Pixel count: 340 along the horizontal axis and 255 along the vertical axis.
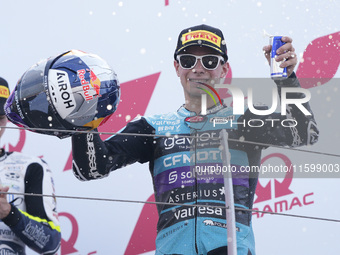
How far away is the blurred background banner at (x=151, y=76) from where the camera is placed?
2734 mm

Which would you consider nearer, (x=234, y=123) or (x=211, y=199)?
(x=211, y=199)

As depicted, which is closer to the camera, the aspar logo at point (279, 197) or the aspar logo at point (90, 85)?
the aspar logo at point (90, 85)

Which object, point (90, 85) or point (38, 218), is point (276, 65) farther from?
point (38, 218)

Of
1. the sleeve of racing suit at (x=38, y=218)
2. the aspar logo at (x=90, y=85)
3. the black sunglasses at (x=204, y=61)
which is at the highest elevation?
the black sunglasses at (x=204, y=61)

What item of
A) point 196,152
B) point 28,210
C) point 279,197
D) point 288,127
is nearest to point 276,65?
point 288,127

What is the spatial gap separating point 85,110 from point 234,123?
0.50 m

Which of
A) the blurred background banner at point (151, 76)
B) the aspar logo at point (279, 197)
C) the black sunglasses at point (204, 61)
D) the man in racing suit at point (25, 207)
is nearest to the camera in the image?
the black sunglasses at point (204, 61)

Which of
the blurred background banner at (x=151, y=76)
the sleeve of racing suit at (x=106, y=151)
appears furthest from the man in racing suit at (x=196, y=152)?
the blurred background banner at (x=151, y=76)

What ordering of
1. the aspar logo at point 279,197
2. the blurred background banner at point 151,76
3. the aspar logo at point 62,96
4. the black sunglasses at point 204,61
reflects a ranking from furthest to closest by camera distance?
the aspar logo at point 279,197
the blurred background banner at point 151,76
the black sunglasses at point 204,61
the aspar logo at point 62,96

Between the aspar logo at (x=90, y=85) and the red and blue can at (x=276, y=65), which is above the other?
the red and blue can at (x=276, y=65)

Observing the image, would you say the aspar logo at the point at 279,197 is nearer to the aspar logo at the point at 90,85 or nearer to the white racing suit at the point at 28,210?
the white racing suit at the point at 28,210

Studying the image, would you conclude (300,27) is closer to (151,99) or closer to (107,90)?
(151,99)

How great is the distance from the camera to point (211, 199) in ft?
6.17

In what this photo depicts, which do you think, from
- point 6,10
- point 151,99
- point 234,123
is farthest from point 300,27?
point 6,10
